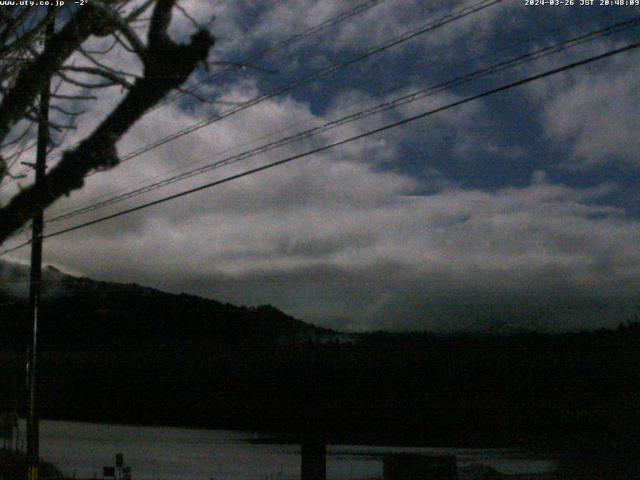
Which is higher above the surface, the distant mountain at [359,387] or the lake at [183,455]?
the distant mountain at [359,387]

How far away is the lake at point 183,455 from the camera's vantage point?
5184 cm

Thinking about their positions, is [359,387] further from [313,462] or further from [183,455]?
[183,455]

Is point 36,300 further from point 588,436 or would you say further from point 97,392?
point 97,392

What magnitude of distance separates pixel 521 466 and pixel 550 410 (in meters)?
12.5

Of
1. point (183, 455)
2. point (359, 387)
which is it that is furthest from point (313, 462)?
point (183, 455)

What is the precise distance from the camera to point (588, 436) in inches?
1097

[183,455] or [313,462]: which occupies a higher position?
[313,462]

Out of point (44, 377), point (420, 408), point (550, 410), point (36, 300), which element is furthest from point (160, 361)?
point (36, 300)

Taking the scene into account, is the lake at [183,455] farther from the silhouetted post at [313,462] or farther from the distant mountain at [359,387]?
the silhouetted post at [313,462]

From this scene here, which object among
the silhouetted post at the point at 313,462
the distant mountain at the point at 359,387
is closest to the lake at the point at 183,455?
the distant mountain at the point at 359,387

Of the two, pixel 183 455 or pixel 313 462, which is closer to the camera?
pixel 313 462

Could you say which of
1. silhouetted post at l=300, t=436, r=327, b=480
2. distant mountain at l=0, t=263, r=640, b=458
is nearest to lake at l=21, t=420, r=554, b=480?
distant mountain at l=0, t=263, r=640, b=458

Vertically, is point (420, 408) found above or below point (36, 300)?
below

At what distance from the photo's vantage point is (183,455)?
72688mm
